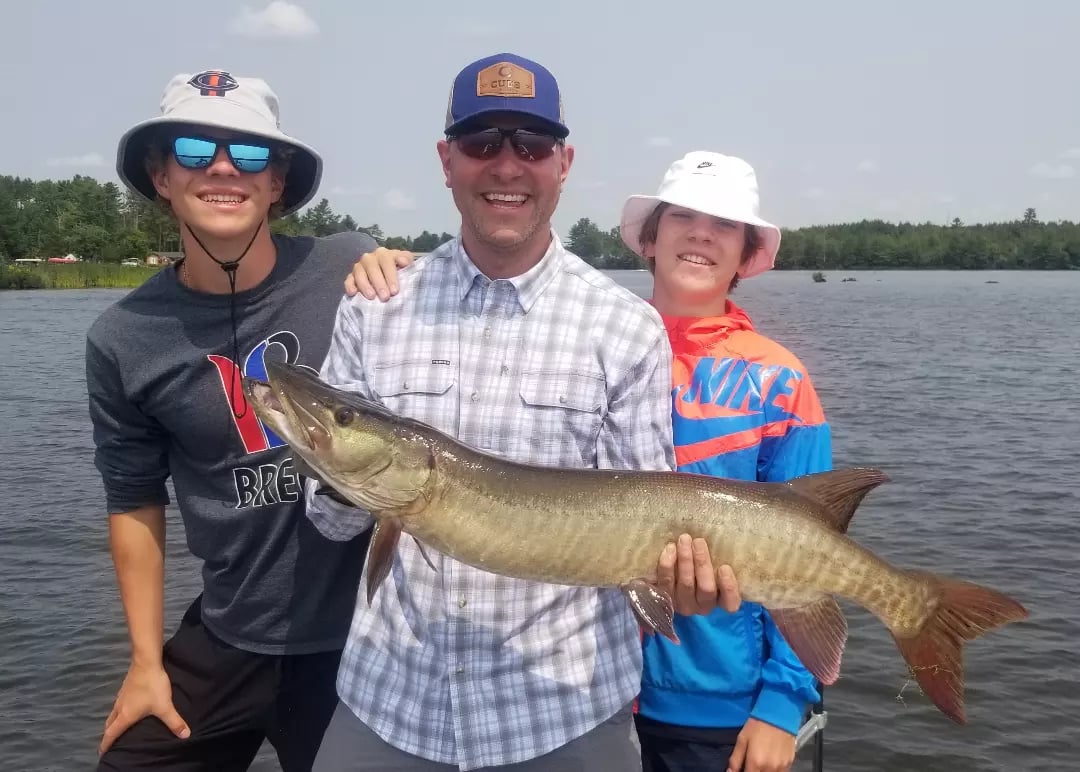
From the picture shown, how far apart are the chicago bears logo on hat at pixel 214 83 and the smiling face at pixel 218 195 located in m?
0.19

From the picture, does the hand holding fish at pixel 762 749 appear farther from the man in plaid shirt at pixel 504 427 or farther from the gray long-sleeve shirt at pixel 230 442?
the gray long-sleeve shirt at pixel 230 442

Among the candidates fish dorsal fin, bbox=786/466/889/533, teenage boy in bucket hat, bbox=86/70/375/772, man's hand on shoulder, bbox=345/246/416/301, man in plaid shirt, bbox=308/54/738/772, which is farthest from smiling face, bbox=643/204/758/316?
teenage boy in bucket hat, bbox=86/70/375/772

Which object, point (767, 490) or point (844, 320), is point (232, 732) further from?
point (844, 320)

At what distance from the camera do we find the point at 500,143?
2938mm

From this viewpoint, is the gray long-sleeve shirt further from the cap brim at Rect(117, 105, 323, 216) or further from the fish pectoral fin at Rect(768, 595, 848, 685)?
the fish pectoral fin at Rect(768, 595, 848, 685)

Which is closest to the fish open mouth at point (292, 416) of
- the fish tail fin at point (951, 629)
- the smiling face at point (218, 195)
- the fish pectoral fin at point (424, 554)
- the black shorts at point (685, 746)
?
the fish pectoral fin at point (424, 554)

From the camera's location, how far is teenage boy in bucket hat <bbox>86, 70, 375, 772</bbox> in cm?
349

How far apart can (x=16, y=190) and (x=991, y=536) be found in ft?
530

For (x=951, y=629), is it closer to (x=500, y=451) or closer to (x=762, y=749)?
(x=762, y=749)

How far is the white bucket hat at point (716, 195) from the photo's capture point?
3.60 meters

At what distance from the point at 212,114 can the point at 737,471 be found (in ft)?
8.11

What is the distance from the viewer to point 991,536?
1112 cm

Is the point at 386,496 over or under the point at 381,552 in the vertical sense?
over

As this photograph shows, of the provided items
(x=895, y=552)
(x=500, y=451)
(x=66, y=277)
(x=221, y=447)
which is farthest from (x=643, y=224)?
(x=66, y=277)
